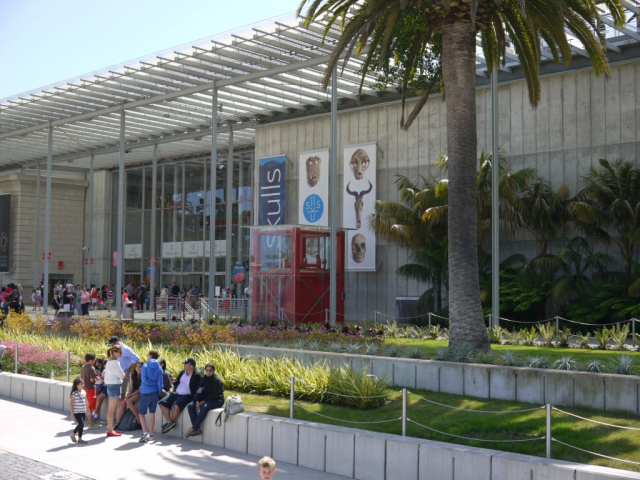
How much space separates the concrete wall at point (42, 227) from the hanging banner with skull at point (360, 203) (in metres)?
27.8

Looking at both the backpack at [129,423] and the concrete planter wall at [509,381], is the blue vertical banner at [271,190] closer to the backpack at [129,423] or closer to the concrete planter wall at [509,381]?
the concrete planter wall at [509,381]

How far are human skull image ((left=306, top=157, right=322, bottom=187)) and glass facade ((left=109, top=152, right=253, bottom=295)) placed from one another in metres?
10.1

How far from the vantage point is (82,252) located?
A: 179 feet

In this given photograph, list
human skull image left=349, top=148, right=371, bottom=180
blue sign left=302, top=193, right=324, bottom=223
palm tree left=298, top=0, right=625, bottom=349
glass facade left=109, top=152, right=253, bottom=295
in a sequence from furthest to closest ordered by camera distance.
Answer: glass facade left=109, top=152, right=253, bottom=295 → blue sign left=302, top=193, right=324, bottom=223 → human skull image left=349, top=148, right=371, bottom=180 → palm tree left=298, top=0, right=625, bottom=349

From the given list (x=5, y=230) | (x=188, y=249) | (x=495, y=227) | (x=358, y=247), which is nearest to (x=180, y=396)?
(x=495, y=227)

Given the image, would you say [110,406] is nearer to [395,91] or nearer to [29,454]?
[29,454]

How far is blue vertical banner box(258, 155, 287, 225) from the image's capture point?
34.9 meters

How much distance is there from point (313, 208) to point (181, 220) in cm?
1733

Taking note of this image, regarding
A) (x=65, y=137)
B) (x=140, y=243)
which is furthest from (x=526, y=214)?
(x=140, y=243)

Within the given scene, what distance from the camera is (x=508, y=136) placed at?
27469 mm

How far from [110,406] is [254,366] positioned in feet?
9.58

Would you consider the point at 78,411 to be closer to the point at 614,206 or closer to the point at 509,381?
the point at 509,381

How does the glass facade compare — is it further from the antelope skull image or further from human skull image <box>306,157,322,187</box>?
the antelope skull image

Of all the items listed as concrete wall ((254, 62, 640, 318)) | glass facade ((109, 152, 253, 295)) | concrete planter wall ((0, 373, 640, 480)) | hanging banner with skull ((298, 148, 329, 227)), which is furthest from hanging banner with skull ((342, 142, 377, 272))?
concrete planter wall ((0, 373, 640, 480))
